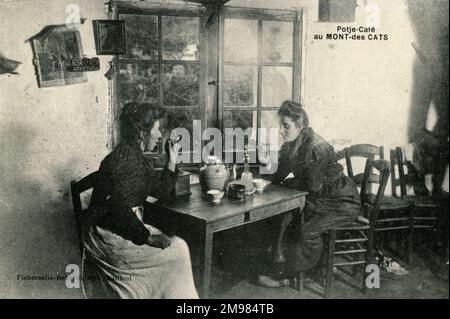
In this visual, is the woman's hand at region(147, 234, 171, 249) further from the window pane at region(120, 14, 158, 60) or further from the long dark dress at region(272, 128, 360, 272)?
the window pane at region(120, 14, 158, 60)

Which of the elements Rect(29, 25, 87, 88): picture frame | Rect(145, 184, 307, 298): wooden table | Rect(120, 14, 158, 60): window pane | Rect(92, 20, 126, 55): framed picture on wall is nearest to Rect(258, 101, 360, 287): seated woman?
Rect(145, 184, 307, 298): wooden table

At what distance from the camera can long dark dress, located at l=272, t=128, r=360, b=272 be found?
3.50 m

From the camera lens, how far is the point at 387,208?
158 inches

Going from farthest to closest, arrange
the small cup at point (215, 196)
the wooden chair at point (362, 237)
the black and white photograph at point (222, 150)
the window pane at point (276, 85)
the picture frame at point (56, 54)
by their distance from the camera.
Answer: the window pane at point (276, 85)
the wooden chair at point (362, 237)
the picture frame at point (56, 54)
the small cup at point (215, 196)
the black and white photograph at point (222, 150)

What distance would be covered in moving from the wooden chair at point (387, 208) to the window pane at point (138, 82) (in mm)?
2102

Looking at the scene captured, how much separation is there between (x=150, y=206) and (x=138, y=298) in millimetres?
683

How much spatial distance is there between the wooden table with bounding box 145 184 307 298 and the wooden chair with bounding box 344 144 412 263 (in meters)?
1.21

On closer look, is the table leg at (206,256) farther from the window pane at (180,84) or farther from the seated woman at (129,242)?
the window pane at (180,84)

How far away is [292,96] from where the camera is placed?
434cm

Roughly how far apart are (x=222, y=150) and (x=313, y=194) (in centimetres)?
100

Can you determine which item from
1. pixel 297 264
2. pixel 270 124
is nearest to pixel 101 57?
pixel 270 124

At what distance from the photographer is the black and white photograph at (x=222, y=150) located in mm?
2824

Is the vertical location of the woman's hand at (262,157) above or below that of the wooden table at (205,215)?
above

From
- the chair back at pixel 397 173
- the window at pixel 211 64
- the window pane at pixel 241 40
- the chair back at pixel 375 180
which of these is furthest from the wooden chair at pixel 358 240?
the window pane at pixel 241 40
